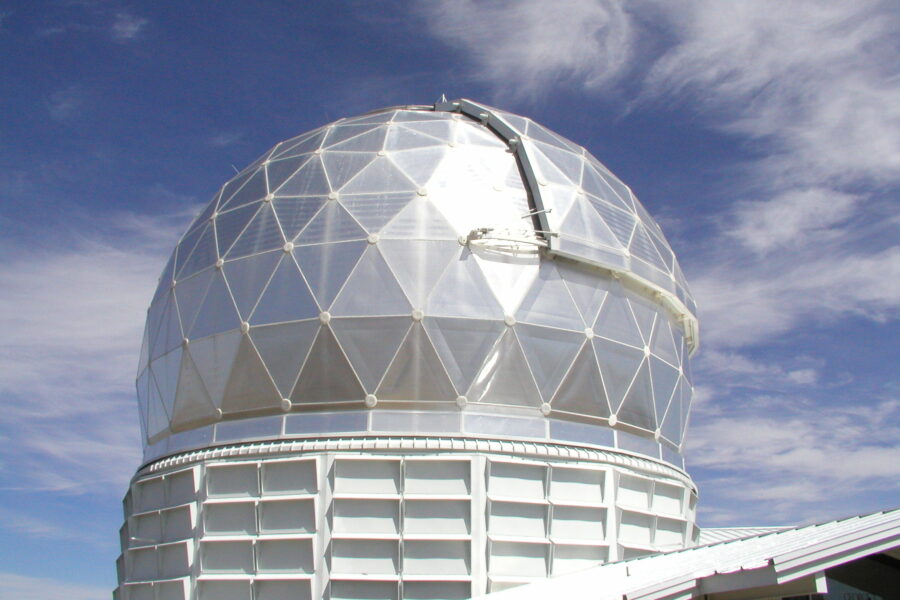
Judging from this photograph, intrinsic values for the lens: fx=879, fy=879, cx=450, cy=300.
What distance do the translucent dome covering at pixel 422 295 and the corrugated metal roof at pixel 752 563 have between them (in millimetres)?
5183

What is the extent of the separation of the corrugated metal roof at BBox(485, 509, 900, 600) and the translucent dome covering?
5183mm

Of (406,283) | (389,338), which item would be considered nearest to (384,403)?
(389,338)

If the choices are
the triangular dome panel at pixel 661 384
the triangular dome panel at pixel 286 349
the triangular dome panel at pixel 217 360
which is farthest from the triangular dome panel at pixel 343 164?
the triangular dome panel at pixel 661 384

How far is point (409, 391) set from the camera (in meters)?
16.2

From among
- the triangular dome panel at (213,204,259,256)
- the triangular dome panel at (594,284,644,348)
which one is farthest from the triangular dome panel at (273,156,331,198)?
the triangular dome panel at (594,284,644,348)

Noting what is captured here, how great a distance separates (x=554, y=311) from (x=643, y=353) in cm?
245

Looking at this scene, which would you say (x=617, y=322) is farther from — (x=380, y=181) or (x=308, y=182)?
(x=308, y=182)

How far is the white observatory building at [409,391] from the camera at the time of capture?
50.5 ft

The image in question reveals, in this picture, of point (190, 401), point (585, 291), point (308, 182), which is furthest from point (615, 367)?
point (190, 401)

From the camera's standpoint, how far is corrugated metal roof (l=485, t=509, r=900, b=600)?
9.30m

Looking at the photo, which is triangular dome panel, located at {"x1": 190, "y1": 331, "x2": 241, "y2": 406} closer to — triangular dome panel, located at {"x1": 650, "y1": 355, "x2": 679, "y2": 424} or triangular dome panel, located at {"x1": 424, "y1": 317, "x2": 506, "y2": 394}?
triangular dome panel, located at {"x1": 424, "y1": 317, "x2": 506, "y2": 394}

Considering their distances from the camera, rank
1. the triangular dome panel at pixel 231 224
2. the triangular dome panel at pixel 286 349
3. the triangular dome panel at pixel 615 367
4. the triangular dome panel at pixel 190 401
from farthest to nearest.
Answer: the triangular dome panel at pixel 231 224
the triangular dome panel at pixel 190 401
the triangular dome panel at pixel 615 367
the triangular dome panel at pixel 286 349

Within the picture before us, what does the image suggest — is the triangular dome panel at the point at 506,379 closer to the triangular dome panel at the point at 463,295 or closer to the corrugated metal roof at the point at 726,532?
the triangular dome panel at the point at 463,295

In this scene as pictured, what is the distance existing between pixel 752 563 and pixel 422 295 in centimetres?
852
